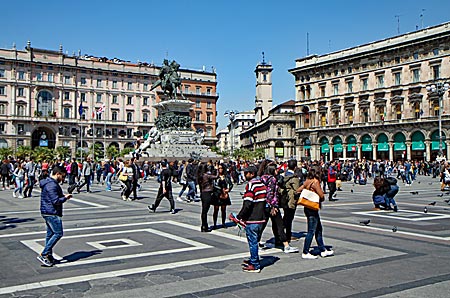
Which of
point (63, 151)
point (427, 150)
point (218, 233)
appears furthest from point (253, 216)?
point (63, 151)

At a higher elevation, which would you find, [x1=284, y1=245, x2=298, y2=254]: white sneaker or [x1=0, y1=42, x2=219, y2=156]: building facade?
[x1=0, y1=42, x2=219, y2=156]: building facade

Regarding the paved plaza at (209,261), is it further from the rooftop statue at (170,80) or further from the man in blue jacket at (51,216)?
the rooftop statue at (170,80)

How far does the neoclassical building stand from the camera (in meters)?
59.9

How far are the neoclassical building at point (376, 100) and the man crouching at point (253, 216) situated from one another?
55.8 meters

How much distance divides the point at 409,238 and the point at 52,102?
85578 mm

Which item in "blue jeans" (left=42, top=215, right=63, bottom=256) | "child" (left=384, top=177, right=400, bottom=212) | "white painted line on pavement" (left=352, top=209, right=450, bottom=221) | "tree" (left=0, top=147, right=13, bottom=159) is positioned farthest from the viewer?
"tree" (left=0, top=147, right=13, bottom=159)

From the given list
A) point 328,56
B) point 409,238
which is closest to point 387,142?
point 328,56

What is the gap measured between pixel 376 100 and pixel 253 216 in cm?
6473

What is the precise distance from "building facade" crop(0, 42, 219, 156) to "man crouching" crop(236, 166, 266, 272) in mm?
70650

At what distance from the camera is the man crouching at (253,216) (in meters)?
7.26

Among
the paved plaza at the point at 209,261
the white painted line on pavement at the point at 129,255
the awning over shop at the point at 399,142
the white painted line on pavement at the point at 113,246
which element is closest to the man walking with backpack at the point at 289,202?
the paved plaza at the point at 209,261

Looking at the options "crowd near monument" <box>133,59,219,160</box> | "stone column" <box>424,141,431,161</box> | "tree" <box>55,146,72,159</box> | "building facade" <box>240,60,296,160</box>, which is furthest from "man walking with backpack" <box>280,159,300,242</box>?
"building facade" <box>240,60,296,160</box>

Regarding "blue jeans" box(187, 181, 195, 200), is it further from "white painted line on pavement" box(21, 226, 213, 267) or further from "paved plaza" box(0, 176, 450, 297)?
"white painted line on pavement" box(21, 226, 213, 267)

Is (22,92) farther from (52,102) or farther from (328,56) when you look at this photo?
(328,56)
